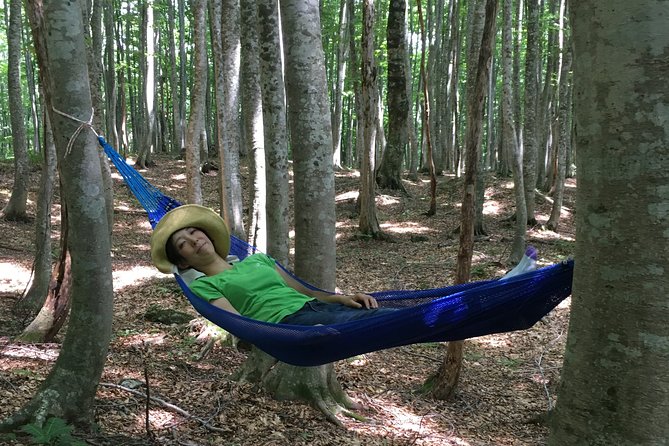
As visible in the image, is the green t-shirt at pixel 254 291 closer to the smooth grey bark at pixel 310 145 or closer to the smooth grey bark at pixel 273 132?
the smooth grey bark at pixel 310 145

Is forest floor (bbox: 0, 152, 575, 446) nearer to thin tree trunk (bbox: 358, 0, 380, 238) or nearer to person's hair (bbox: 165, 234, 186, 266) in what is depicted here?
person's hair (bbox: 165, 234, 186, 266)

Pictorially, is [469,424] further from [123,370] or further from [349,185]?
[349,185]

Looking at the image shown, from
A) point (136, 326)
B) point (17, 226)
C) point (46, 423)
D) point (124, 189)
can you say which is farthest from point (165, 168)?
point (46, 423)

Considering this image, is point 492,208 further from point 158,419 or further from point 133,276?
point 158,419

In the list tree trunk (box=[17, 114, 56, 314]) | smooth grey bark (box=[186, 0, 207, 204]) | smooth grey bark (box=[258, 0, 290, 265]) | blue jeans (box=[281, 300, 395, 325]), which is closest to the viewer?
blue jeans (box=[281, 300, 395, 325])

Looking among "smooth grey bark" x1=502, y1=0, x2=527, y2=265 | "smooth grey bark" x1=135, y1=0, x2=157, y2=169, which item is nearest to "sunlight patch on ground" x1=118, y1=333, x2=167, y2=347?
"smooth grey bark" x1=502, y1=0, x2=527, y2=265

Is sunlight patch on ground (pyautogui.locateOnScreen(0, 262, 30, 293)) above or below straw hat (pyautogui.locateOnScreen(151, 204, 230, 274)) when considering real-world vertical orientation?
below

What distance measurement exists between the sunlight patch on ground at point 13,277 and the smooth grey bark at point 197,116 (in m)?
1.92

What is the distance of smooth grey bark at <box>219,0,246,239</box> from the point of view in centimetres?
595

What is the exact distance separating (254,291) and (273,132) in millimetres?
1552

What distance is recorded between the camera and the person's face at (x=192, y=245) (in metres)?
2.70

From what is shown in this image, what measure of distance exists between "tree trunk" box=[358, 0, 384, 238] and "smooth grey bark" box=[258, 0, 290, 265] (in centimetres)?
422

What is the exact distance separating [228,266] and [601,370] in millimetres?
1983

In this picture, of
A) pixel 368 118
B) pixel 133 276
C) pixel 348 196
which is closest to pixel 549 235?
pixel 368 118
